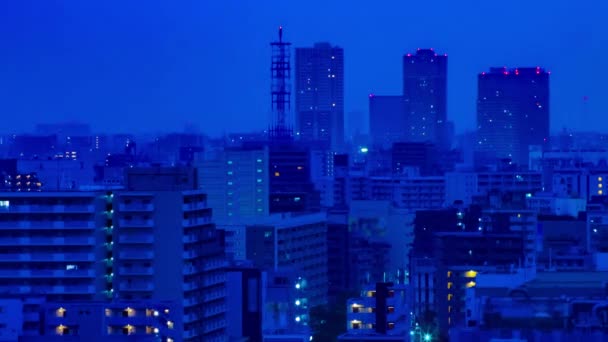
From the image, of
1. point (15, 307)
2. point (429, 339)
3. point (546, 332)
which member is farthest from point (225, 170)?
point (546, 332)

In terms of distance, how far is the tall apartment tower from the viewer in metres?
28.4

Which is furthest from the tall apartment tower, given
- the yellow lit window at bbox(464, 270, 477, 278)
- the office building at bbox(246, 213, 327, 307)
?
the office building at bbox(246, 213, 327, 307)

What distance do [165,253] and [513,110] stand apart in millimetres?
80091

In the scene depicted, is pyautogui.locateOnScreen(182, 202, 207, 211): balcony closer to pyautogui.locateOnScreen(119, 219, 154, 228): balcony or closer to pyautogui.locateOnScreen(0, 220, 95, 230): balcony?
pyautogui.locateOnScreen(119, 219, 154, 228): balcony

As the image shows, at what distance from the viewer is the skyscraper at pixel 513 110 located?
107312mm

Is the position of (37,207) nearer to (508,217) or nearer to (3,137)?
(508,217)

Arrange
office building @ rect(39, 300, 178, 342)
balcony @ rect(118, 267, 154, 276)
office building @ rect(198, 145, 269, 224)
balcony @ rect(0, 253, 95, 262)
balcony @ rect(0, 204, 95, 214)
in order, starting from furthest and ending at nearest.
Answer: office building @ rect(198, 145, 269, 224), balcony @ rect(0, 253, 95, 262), balcony @ rect(0, 204, 95, 214), balcony @ rect(118, 267, 154, 276), office building @ rect(39, 300, 178, 342)

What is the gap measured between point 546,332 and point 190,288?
9951mm

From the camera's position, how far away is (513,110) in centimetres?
10769

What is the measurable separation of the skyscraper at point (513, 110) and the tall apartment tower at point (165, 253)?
78.5 meters

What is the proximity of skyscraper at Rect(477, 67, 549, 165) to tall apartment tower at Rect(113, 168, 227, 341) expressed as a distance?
257 ft

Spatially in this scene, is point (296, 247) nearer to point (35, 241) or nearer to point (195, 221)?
point (195, 221)

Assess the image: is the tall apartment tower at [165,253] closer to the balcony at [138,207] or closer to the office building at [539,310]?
the balcony at [138,207]

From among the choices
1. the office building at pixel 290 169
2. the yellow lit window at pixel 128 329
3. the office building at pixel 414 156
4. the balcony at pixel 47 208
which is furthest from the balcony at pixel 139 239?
the office building at pixel 414 156
